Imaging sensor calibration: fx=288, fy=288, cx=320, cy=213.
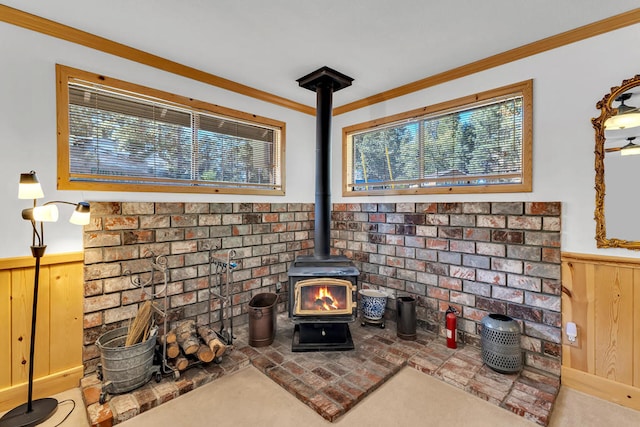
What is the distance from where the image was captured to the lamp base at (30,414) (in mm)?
1859

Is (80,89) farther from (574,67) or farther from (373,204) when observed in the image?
(574,67)

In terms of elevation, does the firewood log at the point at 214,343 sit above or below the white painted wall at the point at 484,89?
below

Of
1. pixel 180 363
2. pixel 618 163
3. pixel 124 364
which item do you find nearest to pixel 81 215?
pixel 124 364

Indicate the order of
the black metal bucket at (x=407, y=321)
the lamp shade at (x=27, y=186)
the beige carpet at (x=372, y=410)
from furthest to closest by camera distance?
the black metal bucket at (x=407, y=321)
the beige carpet at (x=372, y=410)
the lamp shade at (x=27, y=186)

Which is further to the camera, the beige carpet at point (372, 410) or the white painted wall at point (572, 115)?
the white painted wall at point (572, 115)

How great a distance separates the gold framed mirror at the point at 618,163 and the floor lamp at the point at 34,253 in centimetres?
375

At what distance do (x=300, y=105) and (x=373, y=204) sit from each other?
1.62m

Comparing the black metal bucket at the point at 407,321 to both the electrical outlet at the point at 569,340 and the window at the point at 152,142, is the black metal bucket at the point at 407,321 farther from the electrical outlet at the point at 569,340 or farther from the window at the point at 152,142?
the window at the point at 152,142

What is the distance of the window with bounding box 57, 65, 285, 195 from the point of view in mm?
2311

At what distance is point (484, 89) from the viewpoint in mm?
2723

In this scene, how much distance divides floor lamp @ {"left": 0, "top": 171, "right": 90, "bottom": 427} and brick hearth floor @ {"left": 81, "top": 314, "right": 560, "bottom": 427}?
240 millimetres

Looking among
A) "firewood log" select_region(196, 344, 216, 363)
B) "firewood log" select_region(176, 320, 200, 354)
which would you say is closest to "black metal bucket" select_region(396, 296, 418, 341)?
"firewood log" select_region(196, 344, 216, 363)

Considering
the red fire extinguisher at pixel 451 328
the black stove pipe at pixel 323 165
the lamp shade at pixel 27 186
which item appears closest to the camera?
the lamp shade at pixel 27 186

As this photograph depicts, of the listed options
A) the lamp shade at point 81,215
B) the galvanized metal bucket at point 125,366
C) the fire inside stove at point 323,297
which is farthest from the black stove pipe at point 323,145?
the lamp shade at point 81,215
